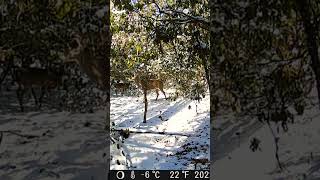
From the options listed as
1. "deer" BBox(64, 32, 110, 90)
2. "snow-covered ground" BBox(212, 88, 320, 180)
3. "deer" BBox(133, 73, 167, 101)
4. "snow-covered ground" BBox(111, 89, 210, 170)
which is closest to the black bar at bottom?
"snow-covered ground" BBox(111, 89, 210, 170)

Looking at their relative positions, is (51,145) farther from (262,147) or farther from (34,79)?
(262,147)

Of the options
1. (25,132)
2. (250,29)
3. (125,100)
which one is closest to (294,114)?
(250,29)

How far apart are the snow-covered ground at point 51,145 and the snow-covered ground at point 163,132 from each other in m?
0.21

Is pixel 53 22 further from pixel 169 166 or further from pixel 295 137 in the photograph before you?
pixel 295 137

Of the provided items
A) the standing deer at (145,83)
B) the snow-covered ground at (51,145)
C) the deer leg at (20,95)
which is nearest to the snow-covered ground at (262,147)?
the snow-covered ground at (51,145)

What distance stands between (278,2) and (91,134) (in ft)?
3.01

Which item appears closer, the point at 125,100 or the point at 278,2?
the point at 278,2

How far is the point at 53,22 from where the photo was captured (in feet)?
4.70

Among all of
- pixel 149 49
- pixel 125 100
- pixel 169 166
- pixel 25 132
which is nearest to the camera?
pixel 25 132

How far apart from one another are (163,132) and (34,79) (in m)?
0.71

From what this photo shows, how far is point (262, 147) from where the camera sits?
1484 mm

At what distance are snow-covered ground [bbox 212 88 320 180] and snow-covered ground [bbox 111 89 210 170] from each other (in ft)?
0.48

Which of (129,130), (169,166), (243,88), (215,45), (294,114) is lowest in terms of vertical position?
(169,166)

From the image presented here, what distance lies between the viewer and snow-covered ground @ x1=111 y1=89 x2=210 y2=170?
66.3 inches
